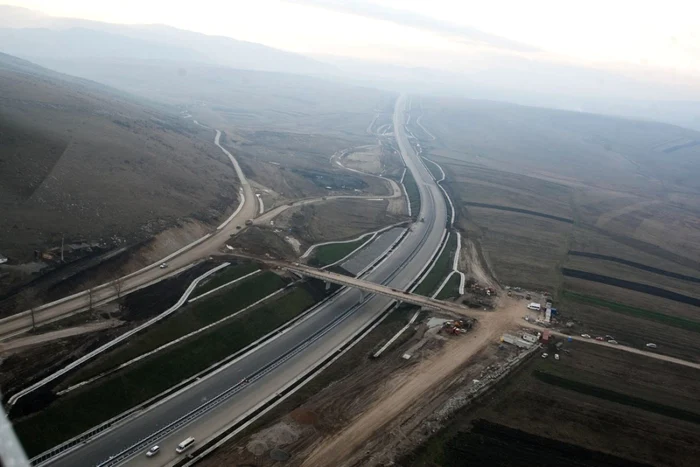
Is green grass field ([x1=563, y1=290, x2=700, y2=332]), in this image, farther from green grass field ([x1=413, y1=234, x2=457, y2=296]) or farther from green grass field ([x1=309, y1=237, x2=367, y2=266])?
green grass field ([x1=309, y1=237, x2=367, y2=266])

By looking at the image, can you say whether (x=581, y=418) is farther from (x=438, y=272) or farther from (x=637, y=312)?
(x=438, y=272)

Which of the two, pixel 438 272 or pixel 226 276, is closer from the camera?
pixel 226 276

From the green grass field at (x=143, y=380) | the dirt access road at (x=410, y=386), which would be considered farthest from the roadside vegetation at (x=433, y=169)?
the green grass field at (x=143, y=380)

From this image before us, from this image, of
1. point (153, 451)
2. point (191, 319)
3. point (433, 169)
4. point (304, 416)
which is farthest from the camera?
point (433, 169)

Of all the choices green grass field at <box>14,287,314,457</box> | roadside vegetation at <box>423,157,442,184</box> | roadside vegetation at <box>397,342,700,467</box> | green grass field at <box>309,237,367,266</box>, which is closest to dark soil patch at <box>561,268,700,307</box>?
roadside vegetation at <box>397,342,700,467</box>

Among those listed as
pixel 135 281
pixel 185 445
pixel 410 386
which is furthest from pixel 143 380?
pixel 410 386

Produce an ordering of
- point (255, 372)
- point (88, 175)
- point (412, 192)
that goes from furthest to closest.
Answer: point (412, 192), point (88, 175), point (255, 372)
